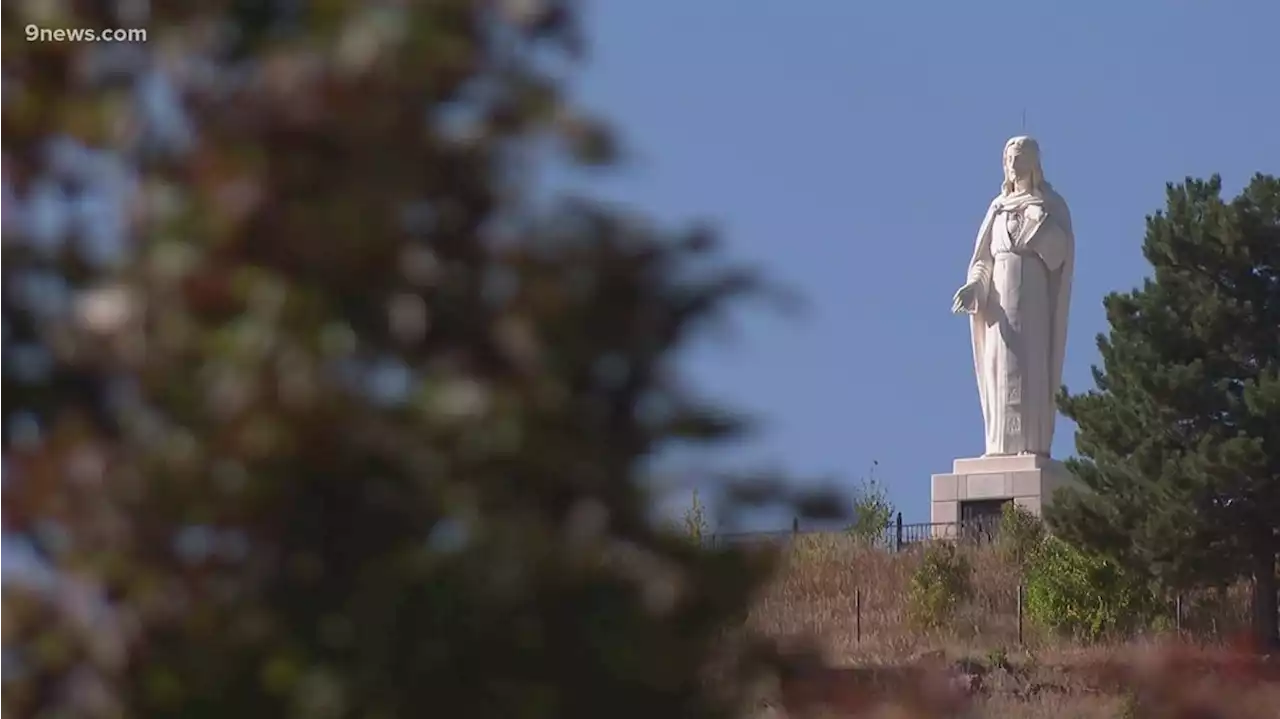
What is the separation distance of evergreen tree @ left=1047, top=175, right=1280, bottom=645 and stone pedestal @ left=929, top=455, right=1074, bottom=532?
8.47ft

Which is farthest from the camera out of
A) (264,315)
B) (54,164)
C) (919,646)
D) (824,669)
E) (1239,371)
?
(1239,371)

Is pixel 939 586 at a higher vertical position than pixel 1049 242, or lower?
lower

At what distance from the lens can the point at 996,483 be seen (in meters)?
22.1

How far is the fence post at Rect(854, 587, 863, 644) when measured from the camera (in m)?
18.7

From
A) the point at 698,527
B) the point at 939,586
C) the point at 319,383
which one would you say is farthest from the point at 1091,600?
the point at 319,383

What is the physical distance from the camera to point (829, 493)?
1552mm

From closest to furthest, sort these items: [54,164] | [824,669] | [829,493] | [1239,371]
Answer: [54,164]
[829,493]
[824,669]
[1239,371]

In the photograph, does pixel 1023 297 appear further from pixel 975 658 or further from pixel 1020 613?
pixel 975 658

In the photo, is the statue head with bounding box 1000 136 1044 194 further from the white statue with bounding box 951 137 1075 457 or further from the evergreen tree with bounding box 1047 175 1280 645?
the evergreen tree with bounding box 1047 175 1280 645

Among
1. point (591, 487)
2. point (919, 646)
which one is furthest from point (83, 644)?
point (919, 646)

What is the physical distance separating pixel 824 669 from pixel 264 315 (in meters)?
0.72

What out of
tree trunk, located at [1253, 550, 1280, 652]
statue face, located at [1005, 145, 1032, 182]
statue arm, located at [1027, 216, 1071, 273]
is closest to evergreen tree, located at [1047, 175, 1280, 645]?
tree trunk, located at [1253, 550, 1280, 652]

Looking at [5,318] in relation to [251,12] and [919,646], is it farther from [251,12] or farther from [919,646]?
[919,646]

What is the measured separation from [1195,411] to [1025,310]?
3.65m
